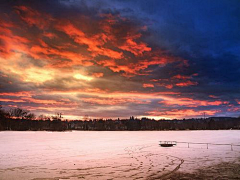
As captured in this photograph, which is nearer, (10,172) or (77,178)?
(77,178)

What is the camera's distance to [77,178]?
11.8 metres

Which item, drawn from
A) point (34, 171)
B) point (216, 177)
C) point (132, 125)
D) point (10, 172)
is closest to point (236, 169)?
point (216, 177)

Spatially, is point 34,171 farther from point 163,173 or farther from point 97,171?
point 163,173

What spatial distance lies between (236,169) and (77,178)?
9.63m

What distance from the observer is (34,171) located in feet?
45.1

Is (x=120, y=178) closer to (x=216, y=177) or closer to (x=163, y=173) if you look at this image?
(x=163, y=173)

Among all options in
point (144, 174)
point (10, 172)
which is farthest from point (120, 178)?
point (10, 172)

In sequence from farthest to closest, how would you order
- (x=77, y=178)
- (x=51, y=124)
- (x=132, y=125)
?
1. (x=132, y=125)
2. (x=51, y=124)
3. (x=77, y=178)

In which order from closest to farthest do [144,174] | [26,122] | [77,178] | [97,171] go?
1. [77,178]
2. [144,174]
3. [97,171]
4. [26,122]

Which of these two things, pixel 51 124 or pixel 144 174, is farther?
pixel 51 124

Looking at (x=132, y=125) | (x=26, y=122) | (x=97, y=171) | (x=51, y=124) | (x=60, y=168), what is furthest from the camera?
(x=132, y=125)

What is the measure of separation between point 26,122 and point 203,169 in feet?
466

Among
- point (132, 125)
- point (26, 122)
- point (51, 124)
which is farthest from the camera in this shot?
point (132, 125)

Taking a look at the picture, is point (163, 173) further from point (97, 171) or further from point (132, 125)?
point (132, 125)
